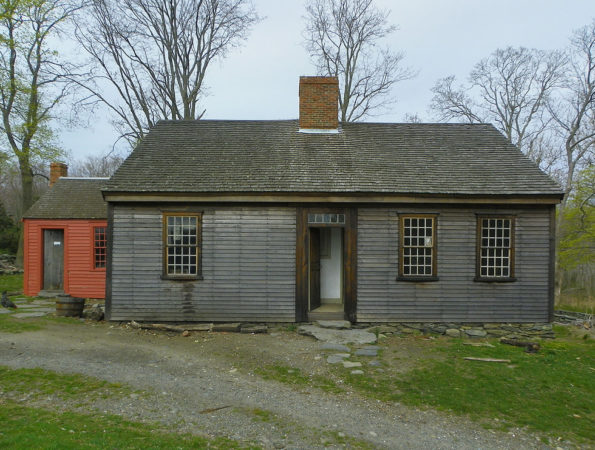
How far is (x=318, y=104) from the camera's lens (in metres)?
13.0

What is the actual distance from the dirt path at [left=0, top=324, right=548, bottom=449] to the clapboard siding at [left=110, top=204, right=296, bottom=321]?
3.56 feet

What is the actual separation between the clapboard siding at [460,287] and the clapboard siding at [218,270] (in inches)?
86.8

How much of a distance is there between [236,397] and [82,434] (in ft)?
7.02

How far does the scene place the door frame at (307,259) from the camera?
10.4 meters

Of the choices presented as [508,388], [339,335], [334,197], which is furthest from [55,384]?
[508,388]

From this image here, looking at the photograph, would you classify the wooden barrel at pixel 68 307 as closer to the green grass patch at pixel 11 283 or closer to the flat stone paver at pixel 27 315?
the flat stone paver at pixel 27 315

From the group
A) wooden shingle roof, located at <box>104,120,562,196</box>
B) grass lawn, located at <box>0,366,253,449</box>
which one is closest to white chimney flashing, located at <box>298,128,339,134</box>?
wooden shingle roof, located at <box>104,120,562,196</box>

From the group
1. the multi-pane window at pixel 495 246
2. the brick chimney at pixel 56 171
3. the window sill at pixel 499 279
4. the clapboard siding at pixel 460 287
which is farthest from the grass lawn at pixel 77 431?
the brick chimney at pixel 56 171

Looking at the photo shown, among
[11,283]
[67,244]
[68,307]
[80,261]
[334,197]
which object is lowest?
[11,283]

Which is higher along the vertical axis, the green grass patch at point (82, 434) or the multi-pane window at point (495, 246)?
the multi-pane window at point (495, 246)

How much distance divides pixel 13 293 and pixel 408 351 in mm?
15865

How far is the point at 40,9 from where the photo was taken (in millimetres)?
20516

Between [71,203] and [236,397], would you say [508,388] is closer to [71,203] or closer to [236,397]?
[236,397]

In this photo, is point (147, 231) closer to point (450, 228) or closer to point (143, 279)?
point (143, 279)
